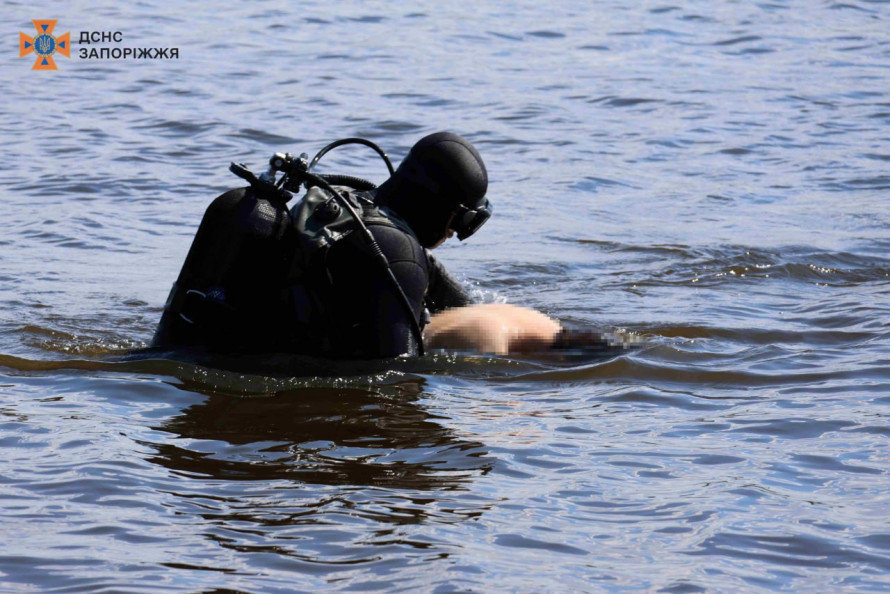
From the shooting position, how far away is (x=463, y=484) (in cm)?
438

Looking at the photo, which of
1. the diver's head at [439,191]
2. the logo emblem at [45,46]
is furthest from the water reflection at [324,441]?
the logo emblem at [45,46]

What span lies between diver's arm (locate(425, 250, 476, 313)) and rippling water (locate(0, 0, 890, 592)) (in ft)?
0.81

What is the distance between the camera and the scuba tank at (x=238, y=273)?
5133 mm

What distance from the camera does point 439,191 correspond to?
5.47 meters

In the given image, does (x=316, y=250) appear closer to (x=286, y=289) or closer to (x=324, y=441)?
(x=286, y=289)

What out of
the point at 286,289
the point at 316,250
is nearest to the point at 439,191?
the point at 316,250

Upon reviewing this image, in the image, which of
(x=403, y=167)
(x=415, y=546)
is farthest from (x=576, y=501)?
(x=403, y=167)

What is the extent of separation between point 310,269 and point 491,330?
3.71 ft

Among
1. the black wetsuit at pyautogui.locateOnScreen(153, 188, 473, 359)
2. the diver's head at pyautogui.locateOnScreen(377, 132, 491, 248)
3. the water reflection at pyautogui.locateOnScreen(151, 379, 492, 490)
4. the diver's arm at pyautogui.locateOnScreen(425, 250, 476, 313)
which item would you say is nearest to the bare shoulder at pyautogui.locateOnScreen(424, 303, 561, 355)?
the diver's arm at pyautogui.locateOnScreen(425, 250, 476, 313)

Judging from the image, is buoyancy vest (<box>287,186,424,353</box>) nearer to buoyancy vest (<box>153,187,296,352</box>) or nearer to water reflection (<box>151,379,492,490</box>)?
buoyancy vest (<box>153,187,296,352</box>)

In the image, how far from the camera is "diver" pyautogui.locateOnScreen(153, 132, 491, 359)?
512 centimetres

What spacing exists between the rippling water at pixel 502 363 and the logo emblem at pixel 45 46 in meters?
0.42

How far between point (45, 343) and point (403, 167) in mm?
2222

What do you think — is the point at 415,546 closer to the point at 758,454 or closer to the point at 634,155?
the point at 758,454
